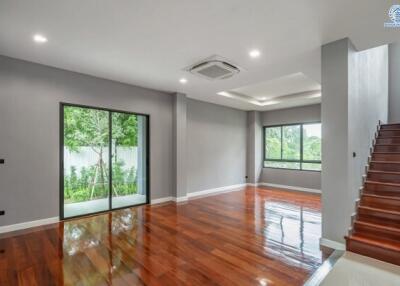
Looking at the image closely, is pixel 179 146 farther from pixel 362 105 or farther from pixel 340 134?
pixel 362 105

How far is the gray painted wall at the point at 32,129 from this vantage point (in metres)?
3.47

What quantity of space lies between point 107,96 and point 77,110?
25.7 inches

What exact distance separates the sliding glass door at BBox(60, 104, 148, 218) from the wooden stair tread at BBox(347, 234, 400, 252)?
4133mm

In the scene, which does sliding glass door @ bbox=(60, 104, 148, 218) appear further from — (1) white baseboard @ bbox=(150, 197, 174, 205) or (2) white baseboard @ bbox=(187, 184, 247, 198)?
(2) white baseboard @ bbox=(187, 184, 247, 198)

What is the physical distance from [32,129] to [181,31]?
3036 mm

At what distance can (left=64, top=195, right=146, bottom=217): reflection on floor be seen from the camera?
13.8 ft

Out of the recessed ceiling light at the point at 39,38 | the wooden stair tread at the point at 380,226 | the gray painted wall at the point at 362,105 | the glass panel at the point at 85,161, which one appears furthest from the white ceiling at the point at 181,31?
the wooden stair tread at the point at 380,226

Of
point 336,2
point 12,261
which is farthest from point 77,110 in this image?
point 336,2

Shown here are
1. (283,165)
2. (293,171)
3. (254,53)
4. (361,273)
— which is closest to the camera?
(361,273)

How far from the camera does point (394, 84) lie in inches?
214

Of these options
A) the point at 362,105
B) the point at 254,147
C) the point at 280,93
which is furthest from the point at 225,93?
the point at 362,105

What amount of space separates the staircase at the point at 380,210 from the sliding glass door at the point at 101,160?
4.19 meters

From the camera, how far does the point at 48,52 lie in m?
3.36

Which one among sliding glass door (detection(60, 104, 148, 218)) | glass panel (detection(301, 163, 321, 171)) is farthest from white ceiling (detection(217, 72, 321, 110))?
sliding glass door (detection(60, 104, 148, 218))
